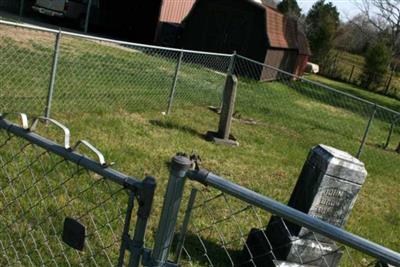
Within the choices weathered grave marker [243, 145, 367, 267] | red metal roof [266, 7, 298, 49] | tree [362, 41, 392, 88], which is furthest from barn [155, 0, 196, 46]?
weathered grave marker [243, 145, 367, 267]

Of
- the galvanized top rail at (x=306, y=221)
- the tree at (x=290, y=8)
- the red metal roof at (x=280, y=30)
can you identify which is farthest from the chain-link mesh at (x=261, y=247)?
the tree at (x=290, y=8)

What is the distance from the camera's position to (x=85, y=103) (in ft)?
29.0

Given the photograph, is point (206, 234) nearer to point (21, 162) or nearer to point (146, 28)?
point (21, 162)

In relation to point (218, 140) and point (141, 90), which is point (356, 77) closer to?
point (141, 90)

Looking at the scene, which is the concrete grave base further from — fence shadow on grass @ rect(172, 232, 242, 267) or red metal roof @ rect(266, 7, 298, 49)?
red metal roof @ rect(266, 7, 298, 49)

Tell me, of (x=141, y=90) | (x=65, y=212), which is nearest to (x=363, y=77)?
(x=141, y=90)

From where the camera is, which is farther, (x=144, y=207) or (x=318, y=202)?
(x=318, y=202)

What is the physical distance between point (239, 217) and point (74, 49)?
986 cm


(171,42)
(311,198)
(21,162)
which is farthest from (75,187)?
(171,42)

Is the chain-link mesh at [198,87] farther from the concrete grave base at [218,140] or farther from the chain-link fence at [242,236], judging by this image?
the chain-link fence at [242,236]

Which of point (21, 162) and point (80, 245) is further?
point (21, 162)

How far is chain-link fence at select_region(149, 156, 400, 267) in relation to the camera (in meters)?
1.70

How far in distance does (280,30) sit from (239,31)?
8.65 ft

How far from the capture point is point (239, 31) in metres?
20.4
